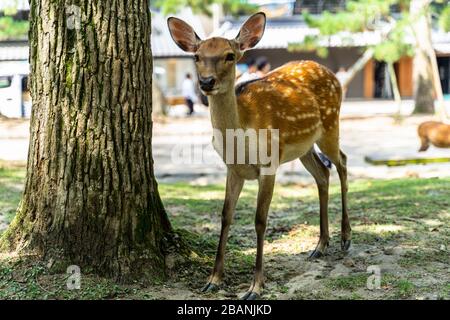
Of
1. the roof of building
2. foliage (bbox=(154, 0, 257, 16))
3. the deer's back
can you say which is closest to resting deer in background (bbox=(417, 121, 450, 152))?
the deer's back

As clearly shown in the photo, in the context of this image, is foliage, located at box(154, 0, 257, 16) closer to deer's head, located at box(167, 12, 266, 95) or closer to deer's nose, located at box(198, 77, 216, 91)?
deer's head, located at box(167, 12, 266, 95)

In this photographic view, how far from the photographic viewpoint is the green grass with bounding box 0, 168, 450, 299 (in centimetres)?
398

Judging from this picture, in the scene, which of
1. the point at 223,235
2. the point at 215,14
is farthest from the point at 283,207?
the point at 215,14

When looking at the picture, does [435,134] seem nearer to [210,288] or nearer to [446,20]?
[446,20]

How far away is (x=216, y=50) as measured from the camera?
4004 millimetres

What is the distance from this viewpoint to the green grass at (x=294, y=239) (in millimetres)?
3980

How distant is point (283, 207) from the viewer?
7.11 metres

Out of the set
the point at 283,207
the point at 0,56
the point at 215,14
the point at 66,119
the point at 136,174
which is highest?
the point at 215,14

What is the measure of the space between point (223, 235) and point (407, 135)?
40.5 feet

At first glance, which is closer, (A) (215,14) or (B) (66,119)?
(B) (66,119)

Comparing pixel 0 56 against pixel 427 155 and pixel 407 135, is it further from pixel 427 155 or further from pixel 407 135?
pixel 427 155

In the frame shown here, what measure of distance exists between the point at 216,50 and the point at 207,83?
252 millimetres

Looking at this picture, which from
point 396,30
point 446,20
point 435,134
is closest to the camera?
point 435,134

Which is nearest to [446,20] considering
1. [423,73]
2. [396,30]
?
[396,30]
